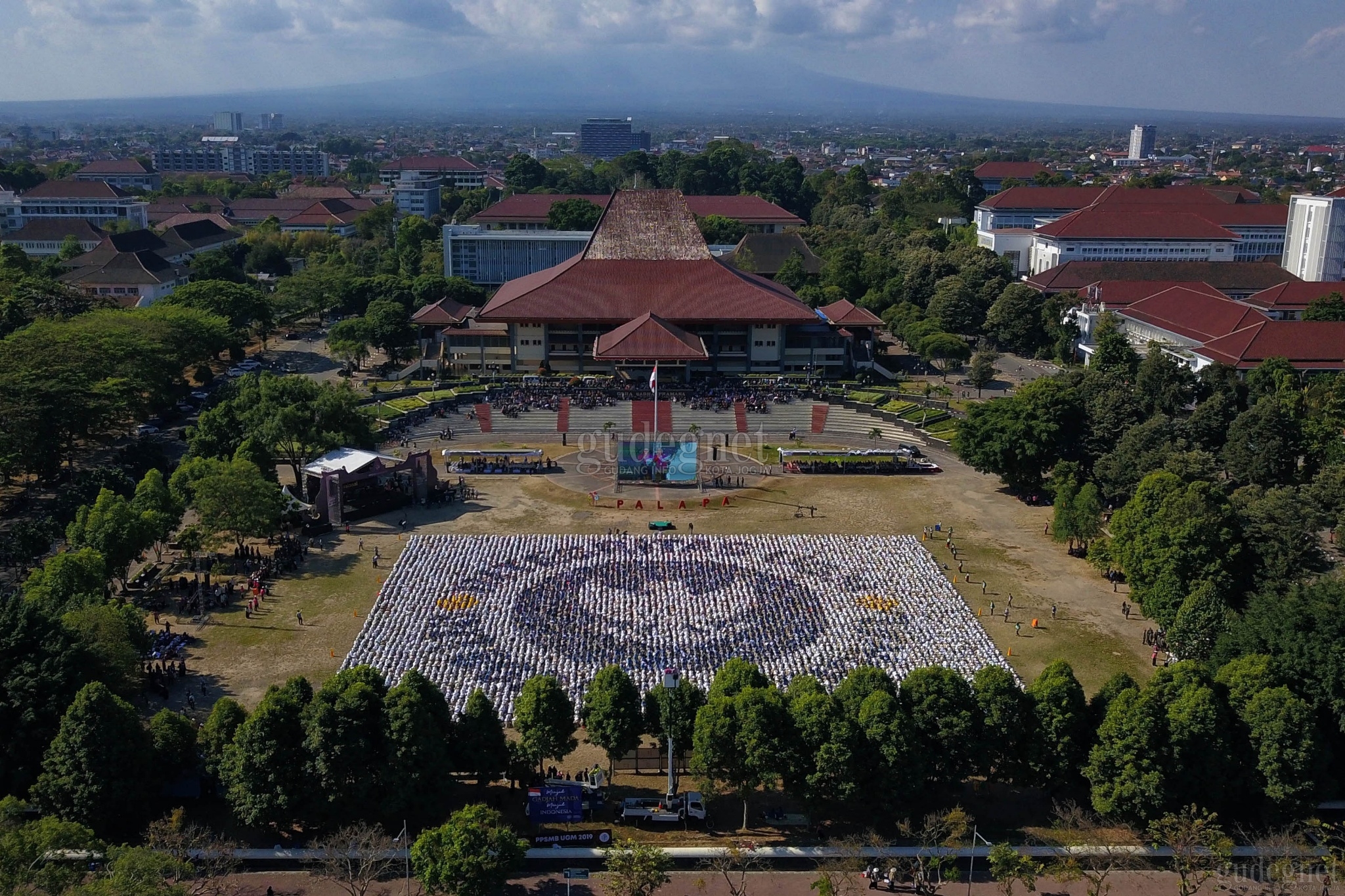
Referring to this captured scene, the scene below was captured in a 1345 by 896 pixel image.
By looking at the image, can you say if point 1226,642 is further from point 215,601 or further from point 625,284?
point 625,284

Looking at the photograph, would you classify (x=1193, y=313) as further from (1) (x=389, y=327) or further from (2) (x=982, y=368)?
(1) (x=389, y=327)

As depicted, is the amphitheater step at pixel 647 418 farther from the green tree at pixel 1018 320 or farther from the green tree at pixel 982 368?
the green tree at pixel 1018 320

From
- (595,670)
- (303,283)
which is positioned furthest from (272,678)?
(303,283)

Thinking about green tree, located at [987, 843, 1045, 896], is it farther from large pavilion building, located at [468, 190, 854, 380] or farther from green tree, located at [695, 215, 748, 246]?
green tree, located at [695, 215, 748, 246]

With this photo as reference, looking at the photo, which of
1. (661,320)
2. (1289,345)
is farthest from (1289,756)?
(661,320)

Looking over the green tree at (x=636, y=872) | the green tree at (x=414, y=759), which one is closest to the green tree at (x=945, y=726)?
the green tree at (x=636, y=872)

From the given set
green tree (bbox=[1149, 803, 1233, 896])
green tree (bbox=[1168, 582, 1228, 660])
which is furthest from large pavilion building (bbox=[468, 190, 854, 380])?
green tree (bbox=[1149, 803, 1233, 896])
